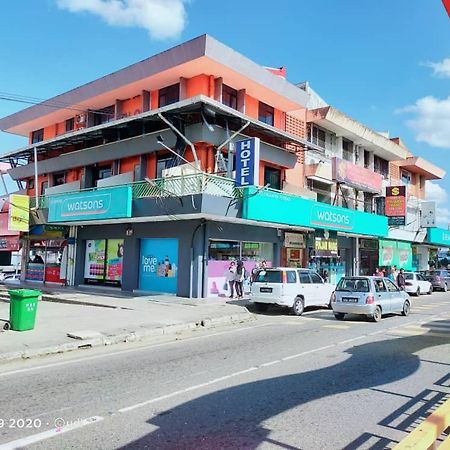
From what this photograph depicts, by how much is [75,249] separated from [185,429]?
2342 centimetres

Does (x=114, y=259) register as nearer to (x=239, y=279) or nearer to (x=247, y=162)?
(x=239, y=279)

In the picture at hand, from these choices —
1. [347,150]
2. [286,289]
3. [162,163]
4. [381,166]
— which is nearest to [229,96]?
[162,163]

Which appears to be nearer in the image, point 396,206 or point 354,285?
point 354,285

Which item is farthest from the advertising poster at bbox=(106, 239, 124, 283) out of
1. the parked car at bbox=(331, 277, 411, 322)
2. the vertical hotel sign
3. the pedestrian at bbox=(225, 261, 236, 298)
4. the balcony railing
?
the vertical hotel sign

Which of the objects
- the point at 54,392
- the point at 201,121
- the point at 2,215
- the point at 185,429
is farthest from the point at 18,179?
the point at 185,429

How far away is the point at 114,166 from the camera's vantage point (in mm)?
25391

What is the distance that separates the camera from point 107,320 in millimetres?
13844

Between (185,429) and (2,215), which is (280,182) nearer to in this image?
(2,215)

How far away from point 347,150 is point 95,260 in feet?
65.9

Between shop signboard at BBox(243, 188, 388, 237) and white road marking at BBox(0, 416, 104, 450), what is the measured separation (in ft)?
47.2

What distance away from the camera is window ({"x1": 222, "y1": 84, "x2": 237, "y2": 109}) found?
23.0 m

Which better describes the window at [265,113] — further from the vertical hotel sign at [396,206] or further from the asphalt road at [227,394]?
the asphalt road at [227,394]

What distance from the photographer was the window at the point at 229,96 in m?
23.0

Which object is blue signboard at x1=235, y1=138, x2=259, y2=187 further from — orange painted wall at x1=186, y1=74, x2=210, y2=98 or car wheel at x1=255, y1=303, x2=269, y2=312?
car wheel at x1=255, y1=303, x2=269, y2=312
